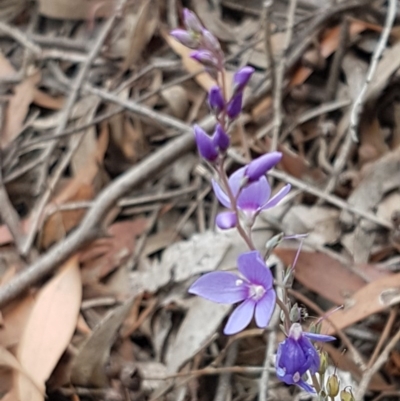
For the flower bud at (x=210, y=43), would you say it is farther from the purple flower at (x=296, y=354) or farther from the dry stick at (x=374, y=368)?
the dry stick at (x=374, y=368)

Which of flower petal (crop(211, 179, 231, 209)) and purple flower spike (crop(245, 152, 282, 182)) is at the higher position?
purple flower spike (crop(245, 152, 282, 182))

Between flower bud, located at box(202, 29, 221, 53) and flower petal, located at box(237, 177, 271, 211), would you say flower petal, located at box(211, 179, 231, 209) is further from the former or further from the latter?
flower bud, located at box(202, 29, 221, 53)

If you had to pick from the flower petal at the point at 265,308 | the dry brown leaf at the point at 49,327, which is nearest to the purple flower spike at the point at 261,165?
the flower petal at the point at 265,308

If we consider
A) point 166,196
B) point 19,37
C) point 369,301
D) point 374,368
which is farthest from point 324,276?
point 19,37

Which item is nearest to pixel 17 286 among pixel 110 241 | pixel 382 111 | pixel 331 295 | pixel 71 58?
pixel 110 241

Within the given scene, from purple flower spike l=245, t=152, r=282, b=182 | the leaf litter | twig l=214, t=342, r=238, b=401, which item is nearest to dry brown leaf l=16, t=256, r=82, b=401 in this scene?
the leaf litter

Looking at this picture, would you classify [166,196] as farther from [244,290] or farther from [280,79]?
[244,290]

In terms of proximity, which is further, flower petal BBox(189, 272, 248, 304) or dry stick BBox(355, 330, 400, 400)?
dry stick BBox(355, 330, 400, 400)
